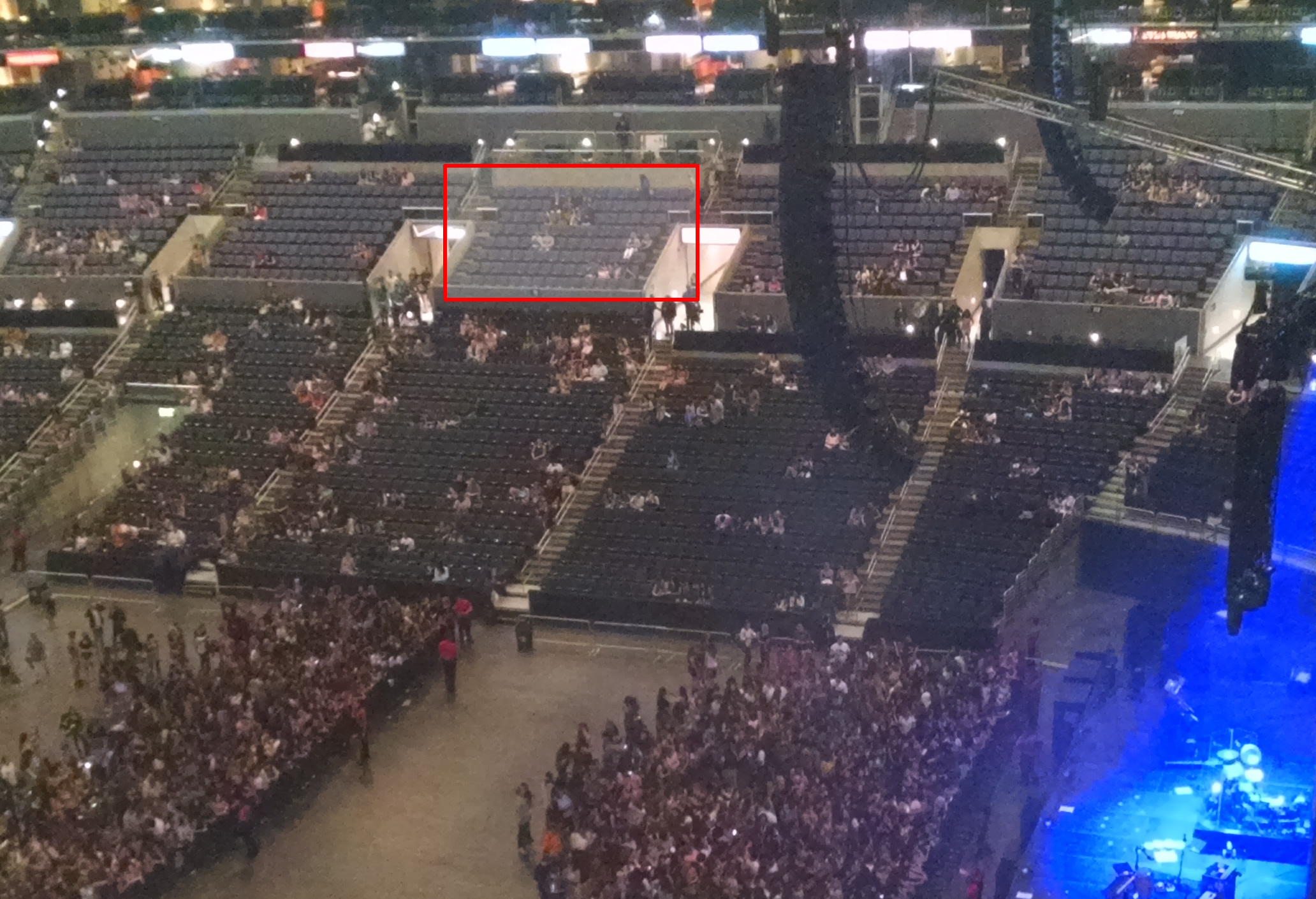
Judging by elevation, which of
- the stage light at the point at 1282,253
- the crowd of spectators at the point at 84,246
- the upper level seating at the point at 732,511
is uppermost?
the stage light at the point at 1282,253

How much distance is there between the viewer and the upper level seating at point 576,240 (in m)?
31.6

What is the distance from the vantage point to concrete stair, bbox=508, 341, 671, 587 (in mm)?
24828

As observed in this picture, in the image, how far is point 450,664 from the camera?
Result: 69.0 feet

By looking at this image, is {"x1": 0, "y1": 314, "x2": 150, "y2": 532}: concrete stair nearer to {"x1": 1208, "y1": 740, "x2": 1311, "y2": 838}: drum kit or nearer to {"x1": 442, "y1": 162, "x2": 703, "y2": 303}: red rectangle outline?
{"x1": 442, "y1": 162, "x2": 703, "y2": 303}: red rectangle outline

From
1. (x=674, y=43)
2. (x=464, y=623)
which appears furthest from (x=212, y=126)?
(x=464, y=623)

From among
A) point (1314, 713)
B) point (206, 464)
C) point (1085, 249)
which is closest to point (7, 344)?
point (206, 464)

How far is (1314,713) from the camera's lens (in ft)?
61.2

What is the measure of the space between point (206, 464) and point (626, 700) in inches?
523

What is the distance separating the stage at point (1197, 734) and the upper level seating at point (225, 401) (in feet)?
50.2

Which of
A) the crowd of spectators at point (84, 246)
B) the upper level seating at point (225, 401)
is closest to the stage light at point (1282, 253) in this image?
the upper level seating at point (225, 401)

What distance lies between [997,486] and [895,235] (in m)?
8.08

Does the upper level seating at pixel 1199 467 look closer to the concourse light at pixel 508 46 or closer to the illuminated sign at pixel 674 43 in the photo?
the illuminated sign at pixel 674 43

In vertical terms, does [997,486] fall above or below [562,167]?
below

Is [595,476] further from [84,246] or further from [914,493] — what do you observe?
[84,246]
